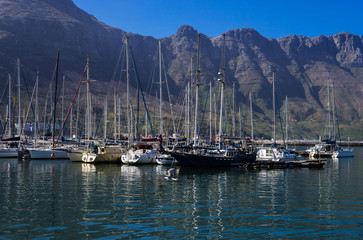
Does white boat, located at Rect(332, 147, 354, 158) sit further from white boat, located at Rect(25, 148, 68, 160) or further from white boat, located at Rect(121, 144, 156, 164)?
white boat, located at Rect(25, 148, 68, 160)

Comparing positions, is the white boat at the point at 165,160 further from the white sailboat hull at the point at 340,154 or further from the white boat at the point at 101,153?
the white sailboat hull at the point at 340,154

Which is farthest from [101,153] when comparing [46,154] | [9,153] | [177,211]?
[177,211]

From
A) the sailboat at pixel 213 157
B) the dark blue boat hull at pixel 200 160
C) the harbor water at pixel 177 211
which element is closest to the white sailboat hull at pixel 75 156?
the sailboat at pixel 213 157

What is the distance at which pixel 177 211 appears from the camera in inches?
931

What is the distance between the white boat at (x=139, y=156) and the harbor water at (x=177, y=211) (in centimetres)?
2691

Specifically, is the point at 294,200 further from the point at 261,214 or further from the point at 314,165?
the point at 314,165

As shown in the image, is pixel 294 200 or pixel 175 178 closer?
pixel 294 200

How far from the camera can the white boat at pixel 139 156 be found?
212 feet

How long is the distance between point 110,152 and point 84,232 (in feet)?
163

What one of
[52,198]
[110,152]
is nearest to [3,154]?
[110,152]

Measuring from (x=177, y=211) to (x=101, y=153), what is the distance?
4488 centimetres

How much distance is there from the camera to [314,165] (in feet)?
207

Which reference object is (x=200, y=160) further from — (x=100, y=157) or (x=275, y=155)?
(x=275, y=155)

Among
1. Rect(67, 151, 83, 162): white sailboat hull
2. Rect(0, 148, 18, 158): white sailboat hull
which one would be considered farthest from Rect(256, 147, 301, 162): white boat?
Rect(0, 148, 18, 158): white sailboat hull
